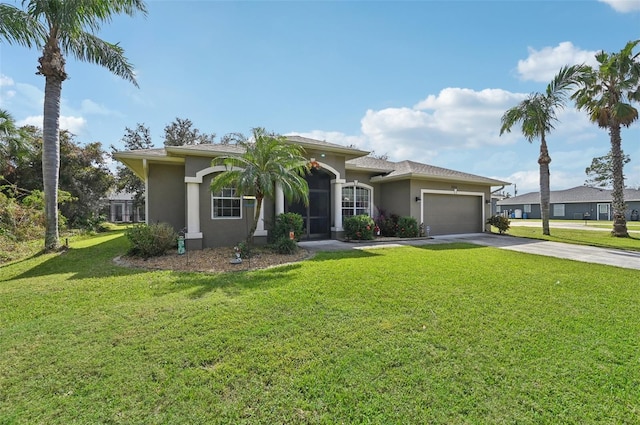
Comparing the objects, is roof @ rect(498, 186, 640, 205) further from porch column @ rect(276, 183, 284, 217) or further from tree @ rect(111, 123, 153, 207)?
tree @ rect(111, 123, 153, 207)

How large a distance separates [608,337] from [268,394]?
A: 4542 millimetres

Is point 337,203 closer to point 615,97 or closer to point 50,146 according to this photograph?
point 50,146

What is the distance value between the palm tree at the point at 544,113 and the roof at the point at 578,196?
28644mm

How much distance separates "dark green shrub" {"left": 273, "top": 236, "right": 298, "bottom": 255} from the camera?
966 cm

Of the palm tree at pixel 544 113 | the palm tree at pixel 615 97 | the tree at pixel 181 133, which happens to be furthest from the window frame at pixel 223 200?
the tree at pixel 181 133

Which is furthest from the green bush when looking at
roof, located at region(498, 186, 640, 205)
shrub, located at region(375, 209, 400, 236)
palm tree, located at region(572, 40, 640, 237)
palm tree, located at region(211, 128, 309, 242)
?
roof, located at region(498, 186, 640, 205)

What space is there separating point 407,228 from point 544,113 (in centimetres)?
1079

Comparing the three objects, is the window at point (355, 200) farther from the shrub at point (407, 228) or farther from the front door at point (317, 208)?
the shrub at point (407, 228)

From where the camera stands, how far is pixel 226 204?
37.2ft

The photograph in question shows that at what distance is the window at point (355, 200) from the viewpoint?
14.8 metres

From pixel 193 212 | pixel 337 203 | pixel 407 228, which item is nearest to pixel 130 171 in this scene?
pixel 193 212

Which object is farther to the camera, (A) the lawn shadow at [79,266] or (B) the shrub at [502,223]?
(B) the shrub at [502,223]

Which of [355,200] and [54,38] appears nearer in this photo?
[54,38]

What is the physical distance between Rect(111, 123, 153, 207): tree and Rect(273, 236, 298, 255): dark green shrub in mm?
24844
